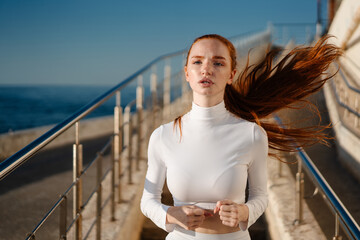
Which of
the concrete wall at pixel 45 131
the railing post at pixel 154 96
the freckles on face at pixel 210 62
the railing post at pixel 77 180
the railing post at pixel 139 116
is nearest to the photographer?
the freckles on face at pixel 210 62

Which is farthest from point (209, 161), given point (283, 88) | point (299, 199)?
point (299, 199)

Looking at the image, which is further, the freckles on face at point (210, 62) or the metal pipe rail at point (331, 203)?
the metal pipe rail at point (331, 203)

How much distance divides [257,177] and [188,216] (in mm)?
260

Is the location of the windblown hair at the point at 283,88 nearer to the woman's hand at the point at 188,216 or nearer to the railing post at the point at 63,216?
the woman's hand at the point at 188,216

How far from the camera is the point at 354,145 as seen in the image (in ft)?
15.9

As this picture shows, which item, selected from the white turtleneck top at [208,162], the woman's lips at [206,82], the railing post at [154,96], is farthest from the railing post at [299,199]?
the railing post at [154,96]

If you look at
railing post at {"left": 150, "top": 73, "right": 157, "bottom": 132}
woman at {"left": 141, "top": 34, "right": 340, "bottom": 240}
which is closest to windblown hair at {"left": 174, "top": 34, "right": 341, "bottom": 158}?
woman at {"left": 141, "top": 34, "right": 340, "bottom": 240}

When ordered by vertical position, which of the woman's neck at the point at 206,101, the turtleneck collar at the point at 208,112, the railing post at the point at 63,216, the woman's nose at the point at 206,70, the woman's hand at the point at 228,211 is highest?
the woman's nose at the point at 206,70

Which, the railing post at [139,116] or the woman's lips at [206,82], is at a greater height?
the woman's lips at [206,82]

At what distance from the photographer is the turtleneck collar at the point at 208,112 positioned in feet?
3.95

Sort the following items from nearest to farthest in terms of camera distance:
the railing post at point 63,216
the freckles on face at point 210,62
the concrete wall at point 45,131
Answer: the freckles on face at point 210,62, the railing post at point 63,216, the concrete wall at point 45,131

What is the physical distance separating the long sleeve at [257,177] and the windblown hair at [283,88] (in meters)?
0.16

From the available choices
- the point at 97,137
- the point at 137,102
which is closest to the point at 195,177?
the point at 137,102

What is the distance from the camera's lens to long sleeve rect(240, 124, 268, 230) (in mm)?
1181
